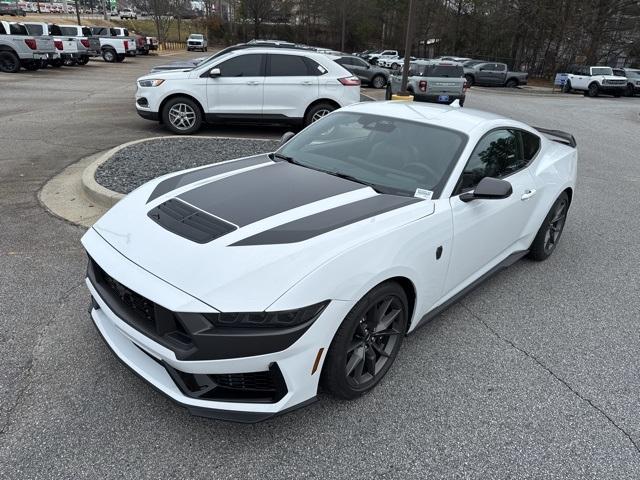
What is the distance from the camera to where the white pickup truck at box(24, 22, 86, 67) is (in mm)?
21500

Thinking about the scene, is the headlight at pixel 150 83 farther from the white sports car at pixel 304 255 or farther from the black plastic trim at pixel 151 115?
the white sports car at pixel 304 255

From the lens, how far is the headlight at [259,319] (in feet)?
7.03

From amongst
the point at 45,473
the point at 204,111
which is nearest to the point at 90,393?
the point at 45,473

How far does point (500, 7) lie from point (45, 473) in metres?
48.8

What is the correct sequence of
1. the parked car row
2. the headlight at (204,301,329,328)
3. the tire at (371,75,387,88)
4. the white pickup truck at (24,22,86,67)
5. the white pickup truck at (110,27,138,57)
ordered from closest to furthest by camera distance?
the headlight at (204,301,329,328) < the parked car row < the white pickup truck at (24,22,86,67) < the tire at (371,75,387,88) < the white pickup truck at (110,27,138,57)

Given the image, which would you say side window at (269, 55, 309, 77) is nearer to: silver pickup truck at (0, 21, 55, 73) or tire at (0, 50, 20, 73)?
silver pickup truck at (0, 21, 55, 73)

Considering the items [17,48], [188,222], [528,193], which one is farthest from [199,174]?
[17,48]

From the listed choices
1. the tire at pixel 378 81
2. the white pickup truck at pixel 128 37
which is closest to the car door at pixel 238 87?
the tire at pixel 378 81

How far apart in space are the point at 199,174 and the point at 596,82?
106ft

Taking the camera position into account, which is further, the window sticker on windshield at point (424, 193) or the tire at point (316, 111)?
the tire at point (316, 111)

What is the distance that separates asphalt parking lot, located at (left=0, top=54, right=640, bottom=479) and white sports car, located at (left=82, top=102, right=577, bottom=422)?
28cm

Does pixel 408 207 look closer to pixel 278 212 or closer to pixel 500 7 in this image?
pixel 278 212

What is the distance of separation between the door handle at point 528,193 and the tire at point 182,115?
284 inches

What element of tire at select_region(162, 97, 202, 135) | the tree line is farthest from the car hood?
the tree line
